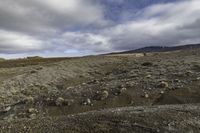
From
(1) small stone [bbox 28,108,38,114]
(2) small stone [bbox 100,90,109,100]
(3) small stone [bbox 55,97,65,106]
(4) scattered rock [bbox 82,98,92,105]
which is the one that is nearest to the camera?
(1) small stone [bbox 28,108,38,114]

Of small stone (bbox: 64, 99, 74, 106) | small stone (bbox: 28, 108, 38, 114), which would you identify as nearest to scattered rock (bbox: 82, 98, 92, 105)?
small stone (bbox: 64, 99, 74, 106)

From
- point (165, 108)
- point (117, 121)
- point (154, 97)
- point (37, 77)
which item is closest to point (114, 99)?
point (154, 97)

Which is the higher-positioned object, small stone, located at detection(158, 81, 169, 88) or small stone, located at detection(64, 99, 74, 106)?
small stone, located at detection(158, 81, 169, 88)

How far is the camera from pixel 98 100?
64.0 ft

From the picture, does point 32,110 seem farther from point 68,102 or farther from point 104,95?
point 104,95

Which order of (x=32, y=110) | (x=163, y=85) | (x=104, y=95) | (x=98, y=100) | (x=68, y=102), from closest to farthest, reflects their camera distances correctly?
(x=32, y=110)
(x=68, y=102)
(x=98, y=100)
(x=104, y=95)
(x=163, y=85)

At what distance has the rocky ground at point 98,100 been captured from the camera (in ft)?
38.3

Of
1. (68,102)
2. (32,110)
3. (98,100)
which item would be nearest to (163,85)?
(98,100)

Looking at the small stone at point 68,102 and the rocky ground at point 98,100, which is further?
the small stone at point 68,102

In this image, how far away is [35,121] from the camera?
477 inches

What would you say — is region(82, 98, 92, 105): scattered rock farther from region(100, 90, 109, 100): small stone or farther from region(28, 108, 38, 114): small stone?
region(28, 108, 38, 114): small stone

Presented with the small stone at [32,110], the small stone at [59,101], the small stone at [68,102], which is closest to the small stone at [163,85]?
the small stone at [68,102]

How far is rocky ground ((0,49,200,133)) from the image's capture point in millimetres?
11664

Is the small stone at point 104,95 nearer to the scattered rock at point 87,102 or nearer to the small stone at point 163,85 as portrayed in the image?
the scattered rock at point 87,102
